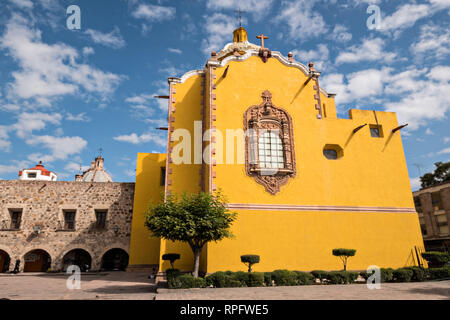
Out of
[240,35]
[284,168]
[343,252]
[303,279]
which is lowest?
[303,279]

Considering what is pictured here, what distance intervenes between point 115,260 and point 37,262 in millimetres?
7032

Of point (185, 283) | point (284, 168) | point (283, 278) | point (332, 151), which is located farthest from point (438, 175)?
point (185, 283)

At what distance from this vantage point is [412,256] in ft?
52.2

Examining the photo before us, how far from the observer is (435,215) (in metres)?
33.8

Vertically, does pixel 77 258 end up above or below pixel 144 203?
below

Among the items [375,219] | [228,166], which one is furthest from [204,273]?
[375,219]

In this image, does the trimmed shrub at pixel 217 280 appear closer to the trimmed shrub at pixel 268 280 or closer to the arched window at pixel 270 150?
the trimmed shrub at pixel 268 280

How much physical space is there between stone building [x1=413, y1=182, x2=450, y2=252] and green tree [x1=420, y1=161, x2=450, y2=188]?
2701 mm

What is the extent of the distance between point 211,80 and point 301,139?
5.92 meters

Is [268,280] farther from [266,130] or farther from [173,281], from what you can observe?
[266,130]
